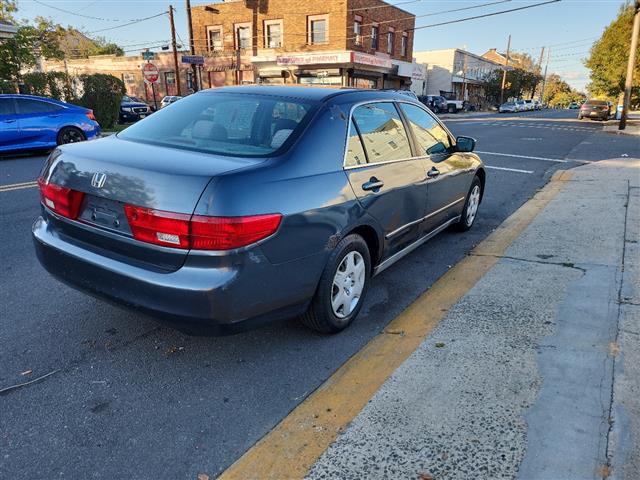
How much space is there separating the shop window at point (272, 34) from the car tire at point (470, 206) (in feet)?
102

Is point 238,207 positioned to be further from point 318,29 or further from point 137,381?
point 318,29

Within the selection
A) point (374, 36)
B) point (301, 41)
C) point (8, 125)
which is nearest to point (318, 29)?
point (301, 41)

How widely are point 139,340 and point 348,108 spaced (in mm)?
2117

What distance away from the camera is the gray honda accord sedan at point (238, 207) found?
242 centimetres

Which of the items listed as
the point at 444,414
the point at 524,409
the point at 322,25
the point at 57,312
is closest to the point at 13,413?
the point at 57,312

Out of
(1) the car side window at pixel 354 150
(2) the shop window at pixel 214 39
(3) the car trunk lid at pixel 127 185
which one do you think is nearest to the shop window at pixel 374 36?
(2) the shop window at pixel 214 39

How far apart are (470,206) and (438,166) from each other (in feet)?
→ 4.89

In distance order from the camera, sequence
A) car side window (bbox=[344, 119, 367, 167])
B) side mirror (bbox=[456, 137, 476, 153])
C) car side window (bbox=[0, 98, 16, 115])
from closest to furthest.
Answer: car side window (bbox=[344, 119, 367, 167])
side mirror (bbox=[456, 137, 476, 153])
car side window (bbox=[0, 98, 16, 115])

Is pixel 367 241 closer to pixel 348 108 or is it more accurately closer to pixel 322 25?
pixel 348 108

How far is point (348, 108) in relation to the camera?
3.34 meters

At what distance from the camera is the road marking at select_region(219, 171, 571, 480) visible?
2162mm

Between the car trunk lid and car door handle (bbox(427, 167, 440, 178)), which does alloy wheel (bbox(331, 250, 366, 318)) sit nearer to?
the car trunk lid

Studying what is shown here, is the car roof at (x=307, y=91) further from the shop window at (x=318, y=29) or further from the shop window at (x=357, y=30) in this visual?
the shop window at (x=357, y=30)

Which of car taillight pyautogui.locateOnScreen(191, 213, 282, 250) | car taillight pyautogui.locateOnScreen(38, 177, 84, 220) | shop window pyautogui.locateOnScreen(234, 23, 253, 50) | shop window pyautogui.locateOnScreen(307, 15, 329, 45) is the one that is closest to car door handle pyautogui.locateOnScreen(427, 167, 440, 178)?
car taillight pyautogui.locateOnScreen(191, 213, 282, 250)
